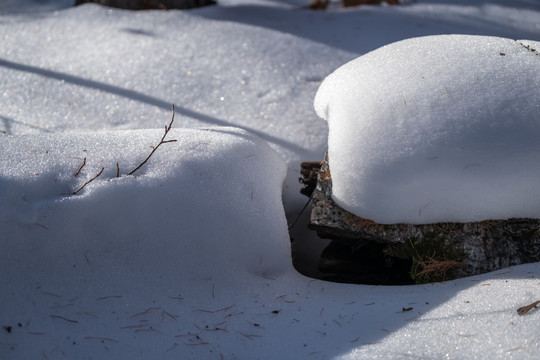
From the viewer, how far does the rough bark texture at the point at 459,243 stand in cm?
186

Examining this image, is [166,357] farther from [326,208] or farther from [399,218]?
[399,218]

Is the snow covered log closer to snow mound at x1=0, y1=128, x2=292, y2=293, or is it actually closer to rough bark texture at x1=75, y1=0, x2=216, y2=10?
snow mound at x1=0, y1=128, x2=292, y2=293

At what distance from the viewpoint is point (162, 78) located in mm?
3000

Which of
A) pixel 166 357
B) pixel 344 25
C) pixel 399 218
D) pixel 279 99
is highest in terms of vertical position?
pixel 344 25

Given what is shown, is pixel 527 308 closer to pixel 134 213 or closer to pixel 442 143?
pixel 442 143

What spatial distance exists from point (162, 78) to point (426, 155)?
1.90 meters

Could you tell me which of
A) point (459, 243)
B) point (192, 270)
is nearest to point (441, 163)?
point (459, 243)

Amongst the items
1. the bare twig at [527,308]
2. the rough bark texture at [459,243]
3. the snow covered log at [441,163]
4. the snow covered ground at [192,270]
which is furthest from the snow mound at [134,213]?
the bare twig at [527,308]

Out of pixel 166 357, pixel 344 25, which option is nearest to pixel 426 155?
pixel 166 357

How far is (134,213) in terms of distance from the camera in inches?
68.0

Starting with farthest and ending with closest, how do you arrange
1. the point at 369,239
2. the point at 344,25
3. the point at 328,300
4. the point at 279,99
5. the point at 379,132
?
the point at 344,25
the point at 279,99
the point at 369,239
the point at 379,132
the point at 328,300

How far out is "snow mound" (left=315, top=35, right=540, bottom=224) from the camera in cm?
176

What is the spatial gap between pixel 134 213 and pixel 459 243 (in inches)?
51.5

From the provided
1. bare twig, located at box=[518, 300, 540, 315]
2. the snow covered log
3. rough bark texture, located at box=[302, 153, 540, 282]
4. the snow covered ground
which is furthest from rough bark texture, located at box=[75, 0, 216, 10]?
bare twig, located at box=[518, 300, 540, 315]
